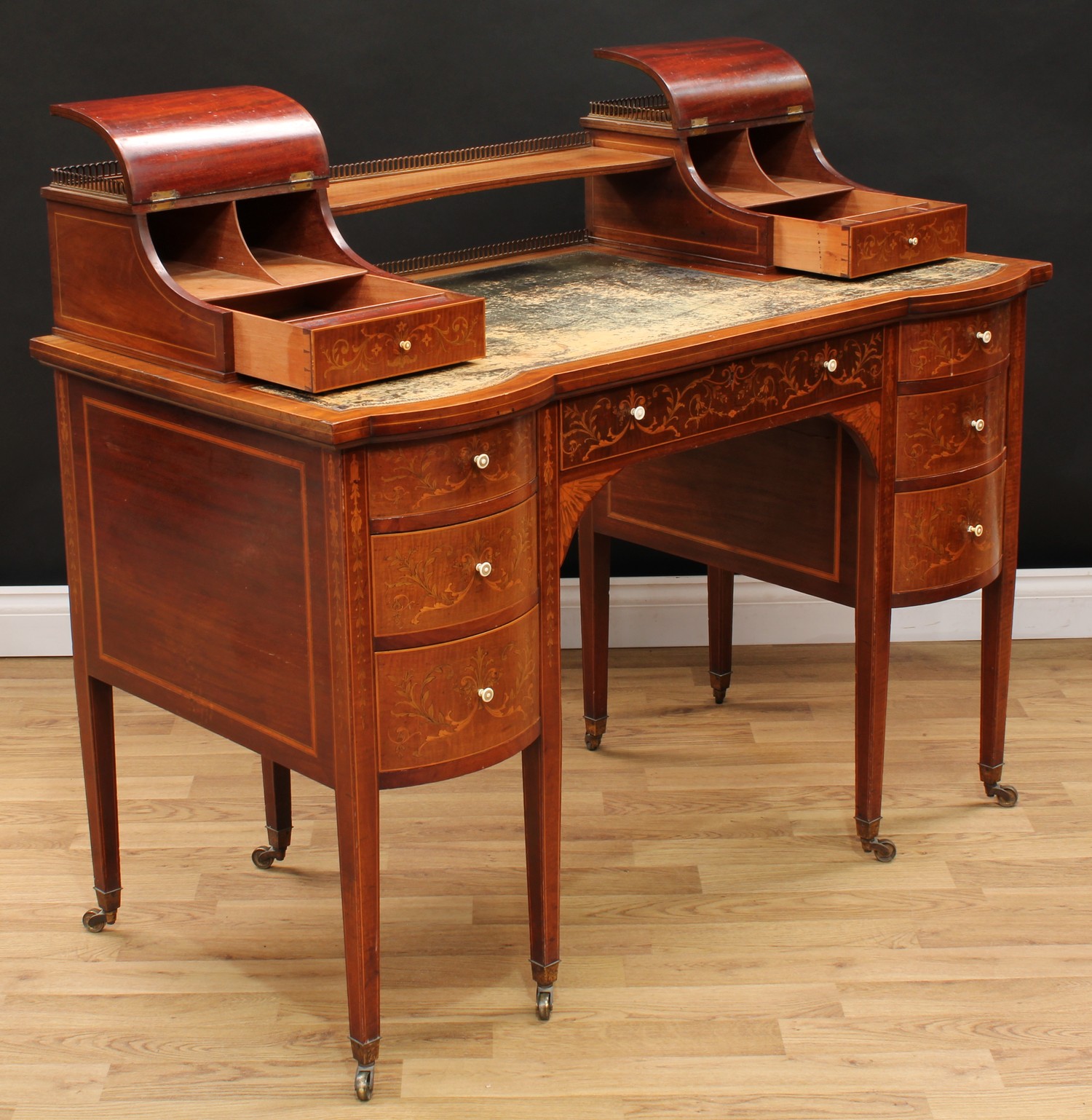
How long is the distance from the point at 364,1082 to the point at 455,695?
611 mm

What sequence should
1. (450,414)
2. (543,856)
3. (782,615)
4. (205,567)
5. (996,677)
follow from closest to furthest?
(450,414) < (205,567) < (543,856) < (996,677) < (782,615)

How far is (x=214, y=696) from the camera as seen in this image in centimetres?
256

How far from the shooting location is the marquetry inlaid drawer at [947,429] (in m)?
2.98

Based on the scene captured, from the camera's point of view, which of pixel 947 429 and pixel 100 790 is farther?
pixel 947 429

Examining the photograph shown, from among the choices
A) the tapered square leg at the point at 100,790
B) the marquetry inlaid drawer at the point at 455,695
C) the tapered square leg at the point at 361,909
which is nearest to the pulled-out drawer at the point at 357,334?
the marquetry inlaid drawer at the point at 455,695

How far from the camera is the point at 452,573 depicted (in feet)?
7.71

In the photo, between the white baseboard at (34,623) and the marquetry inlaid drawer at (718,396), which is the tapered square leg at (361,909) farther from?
the white baseboard at (34,623)

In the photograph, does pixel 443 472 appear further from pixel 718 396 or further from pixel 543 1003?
pixel 543 1003

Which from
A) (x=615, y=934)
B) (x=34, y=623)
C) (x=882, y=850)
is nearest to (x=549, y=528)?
(x=615, y=934)

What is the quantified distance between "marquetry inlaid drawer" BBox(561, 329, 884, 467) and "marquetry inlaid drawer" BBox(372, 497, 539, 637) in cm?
17

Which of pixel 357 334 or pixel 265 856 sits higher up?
pixel 357 334

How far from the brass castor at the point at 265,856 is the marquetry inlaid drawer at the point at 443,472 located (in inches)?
43.1

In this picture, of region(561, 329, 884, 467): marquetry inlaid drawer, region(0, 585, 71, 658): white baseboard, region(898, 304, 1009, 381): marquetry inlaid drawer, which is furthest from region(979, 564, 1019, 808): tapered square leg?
region(0, 585, 71, 658): white baseboard

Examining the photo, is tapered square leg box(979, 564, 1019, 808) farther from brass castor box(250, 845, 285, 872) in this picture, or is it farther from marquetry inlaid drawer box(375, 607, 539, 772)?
brass castor box(250, 845, 285, 872)
